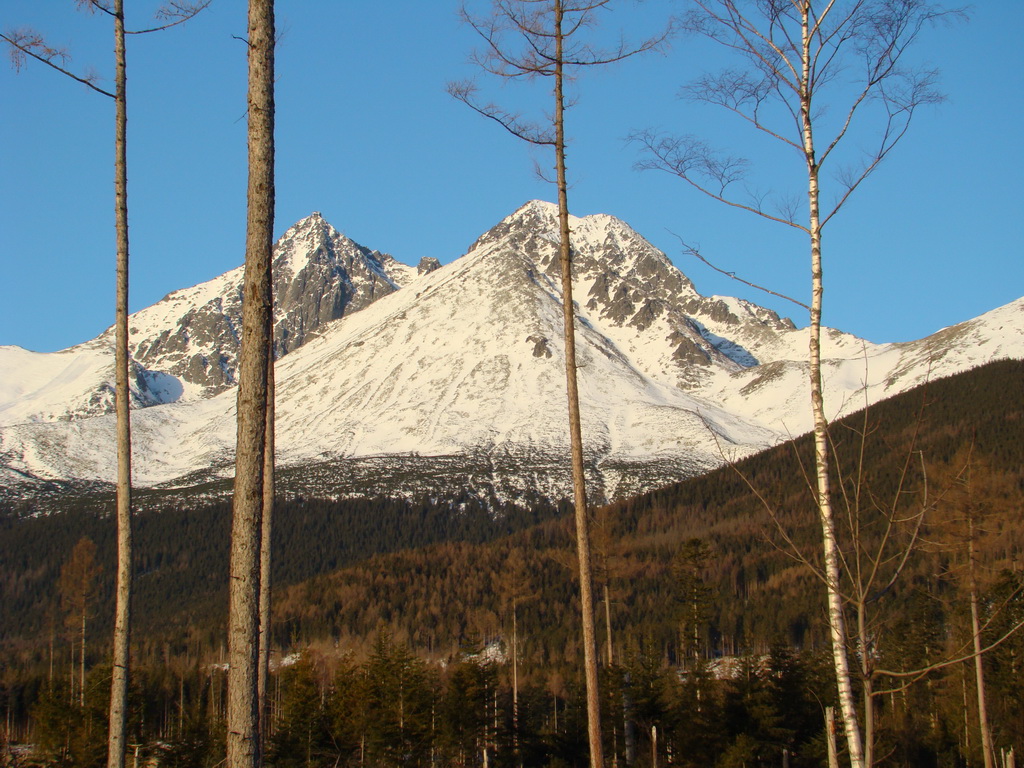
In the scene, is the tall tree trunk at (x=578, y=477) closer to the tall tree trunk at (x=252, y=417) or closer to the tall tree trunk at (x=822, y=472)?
the tall tree trunk at (x=822, y=472)

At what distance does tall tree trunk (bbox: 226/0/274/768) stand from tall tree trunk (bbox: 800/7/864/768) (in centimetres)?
663

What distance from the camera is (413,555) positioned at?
507 feet

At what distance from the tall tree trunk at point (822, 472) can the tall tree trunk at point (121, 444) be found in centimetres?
1191

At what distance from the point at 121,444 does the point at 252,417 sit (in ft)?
29.2

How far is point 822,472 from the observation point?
12.2 m

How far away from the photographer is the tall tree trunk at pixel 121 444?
17.3m

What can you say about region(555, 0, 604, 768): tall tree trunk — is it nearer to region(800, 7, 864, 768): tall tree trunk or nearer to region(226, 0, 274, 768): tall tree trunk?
region(800, 7, 864, 768): tall tree trunk

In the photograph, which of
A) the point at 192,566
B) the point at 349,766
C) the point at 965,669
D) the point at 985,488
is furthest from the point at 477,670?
the point at 192,566

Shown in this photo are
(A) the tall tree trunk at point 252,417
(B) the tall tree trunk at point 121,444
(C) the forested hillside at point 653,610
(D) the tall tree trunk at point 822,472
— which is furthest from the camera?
(C) the forested hillside at point 653,610

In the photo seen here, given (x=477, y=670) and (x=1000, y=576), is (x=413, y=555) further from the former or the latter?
(x=1000, y=576)

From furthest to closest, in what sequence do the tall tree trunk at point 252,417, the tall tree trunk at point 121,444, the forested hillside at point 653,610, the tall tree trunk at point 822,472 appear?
the forested hillside at point 653,610 → the tall tree trunk at point 121,444 → the tall tree trunk at point 822,472 → the tall tree trunk at point 252,417

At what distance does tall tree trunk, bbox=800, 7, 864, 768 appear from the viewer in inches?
466

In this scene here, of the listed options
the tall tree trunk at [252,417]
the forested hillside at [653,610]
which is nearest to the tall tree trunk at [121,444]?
the tall tree trunk at [252,417]

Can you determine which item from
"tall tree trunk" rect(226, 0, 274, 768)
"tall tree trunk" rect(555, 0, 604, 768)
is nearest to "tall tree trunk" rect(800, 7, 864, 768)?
"tall tree trunk" rect(555, 0, 604, 768)
